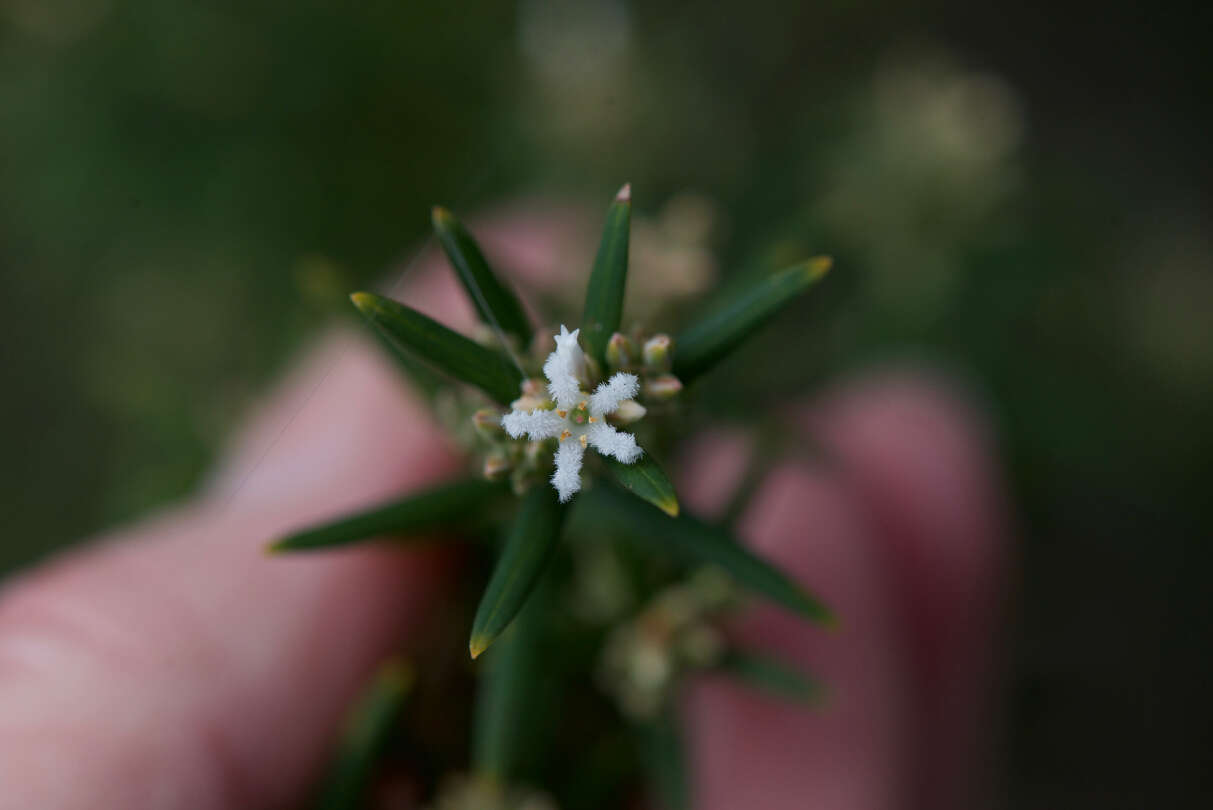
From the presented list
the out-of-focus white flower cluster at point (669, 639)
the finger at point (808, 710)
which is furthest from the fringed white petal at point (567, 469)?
the finger at point (808, 710)

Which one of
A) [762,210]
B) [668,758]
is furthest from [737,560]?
[762,210]

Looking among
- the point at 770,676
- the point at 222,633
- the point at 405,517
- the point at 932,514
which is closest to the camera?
the point at 405,517

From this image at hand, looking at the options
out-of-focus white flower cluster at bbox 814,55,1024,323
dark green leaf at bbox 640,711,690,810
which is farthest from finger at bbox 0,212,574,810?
out-of-focus white flower cluster at bbox 814,55,1024,323

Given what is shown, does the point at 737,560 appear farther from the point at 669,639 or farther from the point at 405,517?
the point at 669,639

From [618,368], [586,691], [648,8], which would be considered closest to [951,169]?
[648,8]

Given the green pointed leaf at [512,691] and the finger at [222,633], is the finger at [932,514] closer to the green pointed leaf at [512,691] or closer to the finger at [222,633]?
the finger at [222,633]

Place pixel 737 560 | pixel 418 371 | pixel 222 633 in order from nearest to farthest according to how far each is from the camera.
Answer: pixel 737 560 → pixel 418 371 → pixel 222 633

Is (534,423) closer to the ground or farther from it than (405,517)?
farther from it
